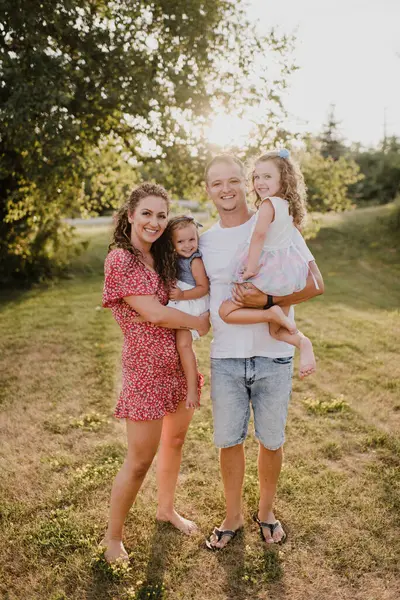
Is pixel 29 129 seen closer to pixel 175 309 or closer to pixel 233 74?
pixel 233 74

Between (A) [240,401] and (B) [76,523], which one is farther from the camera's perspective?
(B) [76,523]

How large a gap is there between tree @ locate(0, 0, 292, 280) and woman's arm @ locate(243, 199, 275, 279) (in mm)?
5332

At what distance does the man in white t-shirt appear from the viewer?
2.94 m

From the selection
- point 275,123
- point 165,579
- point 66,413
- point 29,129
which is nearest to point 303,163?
point 275,123

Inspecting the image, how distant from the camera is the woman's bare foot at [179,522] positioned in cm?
Result: 340

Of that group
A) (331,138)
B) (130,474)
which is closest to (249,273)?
(130,474)

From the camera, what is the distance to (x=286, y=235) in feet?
9.82

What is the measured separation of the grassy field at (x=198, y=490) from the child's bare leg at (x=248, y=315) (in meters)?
1.48

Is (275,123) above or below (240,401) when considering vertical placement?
above

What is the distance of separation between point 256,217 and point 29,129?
5.72m

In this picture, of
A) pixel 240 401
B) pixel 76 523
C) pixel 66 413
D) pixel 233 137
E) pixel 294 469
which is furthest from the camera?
pixel 233 137

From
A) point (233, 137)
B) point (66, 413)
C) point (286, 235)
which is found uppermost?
point (233, 137)

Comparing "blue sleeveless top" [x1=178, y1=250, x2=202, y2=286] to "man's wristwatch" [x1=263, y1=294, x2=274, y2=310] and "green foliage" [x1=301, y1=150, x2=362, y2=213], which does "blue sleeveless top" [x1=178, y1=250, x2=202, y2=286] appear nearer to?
"man's wristwatch" [x1=263, y1=294, x2=274, y2=310]

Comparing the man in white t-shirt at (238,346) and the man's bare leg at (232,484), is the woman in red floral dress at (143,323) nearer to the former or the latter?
the man in white t-shirt at (238,346)
